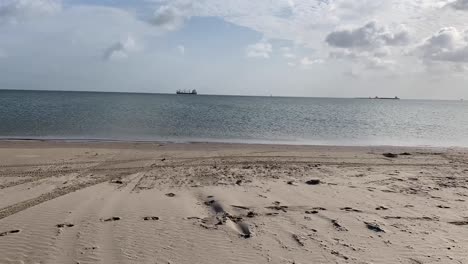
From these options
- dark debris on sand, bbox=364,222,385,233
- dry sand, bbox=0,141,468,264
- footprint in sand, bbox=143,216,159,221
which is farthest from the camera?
footprint in sand, bbox=143,216,159,221

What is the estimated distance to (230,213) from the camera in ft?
24.6

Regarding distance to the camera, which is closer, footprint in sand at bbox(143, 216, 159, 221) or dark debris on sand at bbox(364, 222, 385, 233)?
dark debris on sand at bbox(364, 222, 385, 233)

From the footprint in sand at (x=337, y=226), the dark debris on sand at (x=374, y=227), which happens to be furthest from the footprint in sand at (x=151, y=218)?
the dark debris on sand at (x=374, y=227)

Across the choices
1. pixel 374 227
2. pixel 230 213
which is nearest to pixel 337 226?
pixel 374 227

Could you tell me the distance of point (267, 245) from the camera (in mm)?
5938

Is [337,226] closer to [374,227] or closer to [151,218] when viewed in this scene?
[374,227]

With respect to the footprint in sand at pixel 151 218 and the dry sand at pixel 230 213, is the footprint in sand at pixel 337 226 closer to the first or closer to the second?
the dry sand at pixel 230 213

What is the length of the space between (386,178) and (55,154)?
13.4 meters

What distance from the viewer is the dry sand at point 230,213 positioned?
5.70 metres

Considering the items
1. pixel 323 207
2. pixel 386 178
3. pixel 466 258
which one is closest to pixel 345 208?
pixel 323 207

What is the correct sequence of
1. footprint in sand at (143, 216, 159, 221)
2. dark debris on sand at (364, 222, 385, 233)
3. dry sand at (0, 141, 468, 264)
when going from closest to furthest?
dry sand at (0, 141, 468, 264) < dark debris on sand at (364, 222, 385, 233) < footprint in sand at (143, 216, 159, 221)

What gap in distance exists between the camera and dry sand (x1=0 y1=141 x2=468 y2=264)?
570 cm

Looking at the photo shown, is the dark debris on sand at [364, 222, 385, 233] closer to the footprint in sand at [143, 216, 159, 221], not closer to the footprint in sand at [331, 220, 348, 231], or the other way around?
the footprint in sand at [331, 220, 348, 231]

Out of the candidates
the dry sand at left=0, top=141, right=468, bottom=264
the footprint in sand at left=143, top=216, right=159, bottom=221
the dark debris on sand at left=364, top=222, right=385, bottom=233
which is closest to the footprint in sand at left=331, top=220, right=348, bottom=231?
the dry sand at left=0, top=141, right=468, bottom=264
